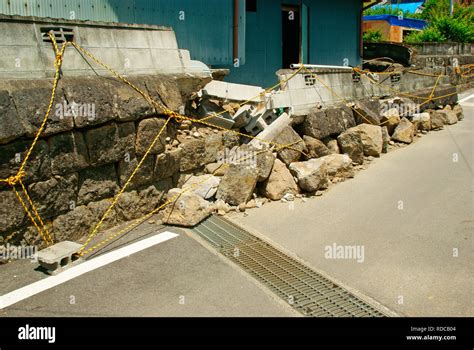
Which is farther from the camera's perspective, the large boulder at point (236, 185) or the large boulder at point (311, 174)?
the large boulder at point (311, 174)

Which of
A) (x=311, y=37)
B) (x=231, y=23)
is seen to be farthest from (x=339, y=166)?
(x=311, y=37)

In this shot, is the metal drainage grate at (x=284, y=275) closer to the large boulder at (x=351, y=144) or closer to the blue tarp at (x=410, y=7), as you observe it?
the large boulder at (x=351, y=144)

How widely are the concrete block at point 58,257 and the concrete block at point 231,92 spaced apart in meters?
4.23

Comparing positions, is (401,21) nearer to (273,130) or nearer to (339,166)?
(339,166)

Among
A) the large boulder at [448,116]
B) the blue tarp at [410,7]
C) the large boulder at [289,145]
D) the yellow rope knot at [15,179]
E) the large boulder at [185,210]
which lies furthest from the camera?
the blue tarp at [410,7]

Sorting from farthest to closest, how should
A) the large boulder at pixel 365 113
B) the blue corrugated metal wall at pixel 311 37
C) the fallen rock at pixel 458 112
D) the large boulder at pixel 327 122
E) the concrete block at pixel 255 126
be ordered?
the fallen rock at pixel 458 112 → the blue corrugated metal wall at pixel 311 37 → the large boulder at pixel 365 113 → the large boulder at pixel 327 122 → the concrete block at pixel 255 126

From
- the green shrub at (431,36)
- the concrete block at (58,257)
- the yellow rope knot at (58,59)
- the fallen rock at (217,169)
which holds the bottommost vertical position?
the concrete block at (58,257)

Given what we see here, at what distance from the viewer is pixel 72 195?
23.4 feet

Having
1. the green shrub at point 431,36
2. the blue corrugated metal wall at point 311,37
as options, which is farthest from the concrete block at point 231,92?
the green shrub at point 431,36

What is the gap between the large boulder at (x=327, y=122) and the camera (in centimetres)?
1099

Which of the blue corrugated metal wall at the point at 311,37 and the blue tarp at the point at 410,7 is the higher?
the blue tarp at the point at 410,7

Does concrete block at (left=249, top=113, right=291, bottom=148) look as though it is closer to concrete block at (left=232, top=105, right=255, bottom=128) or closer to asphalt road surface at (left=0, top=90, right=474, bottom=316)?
concrete block at (left=232, top=105, right=255, bottom=128)

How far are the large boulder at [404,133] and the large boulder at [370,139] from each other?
150cm
